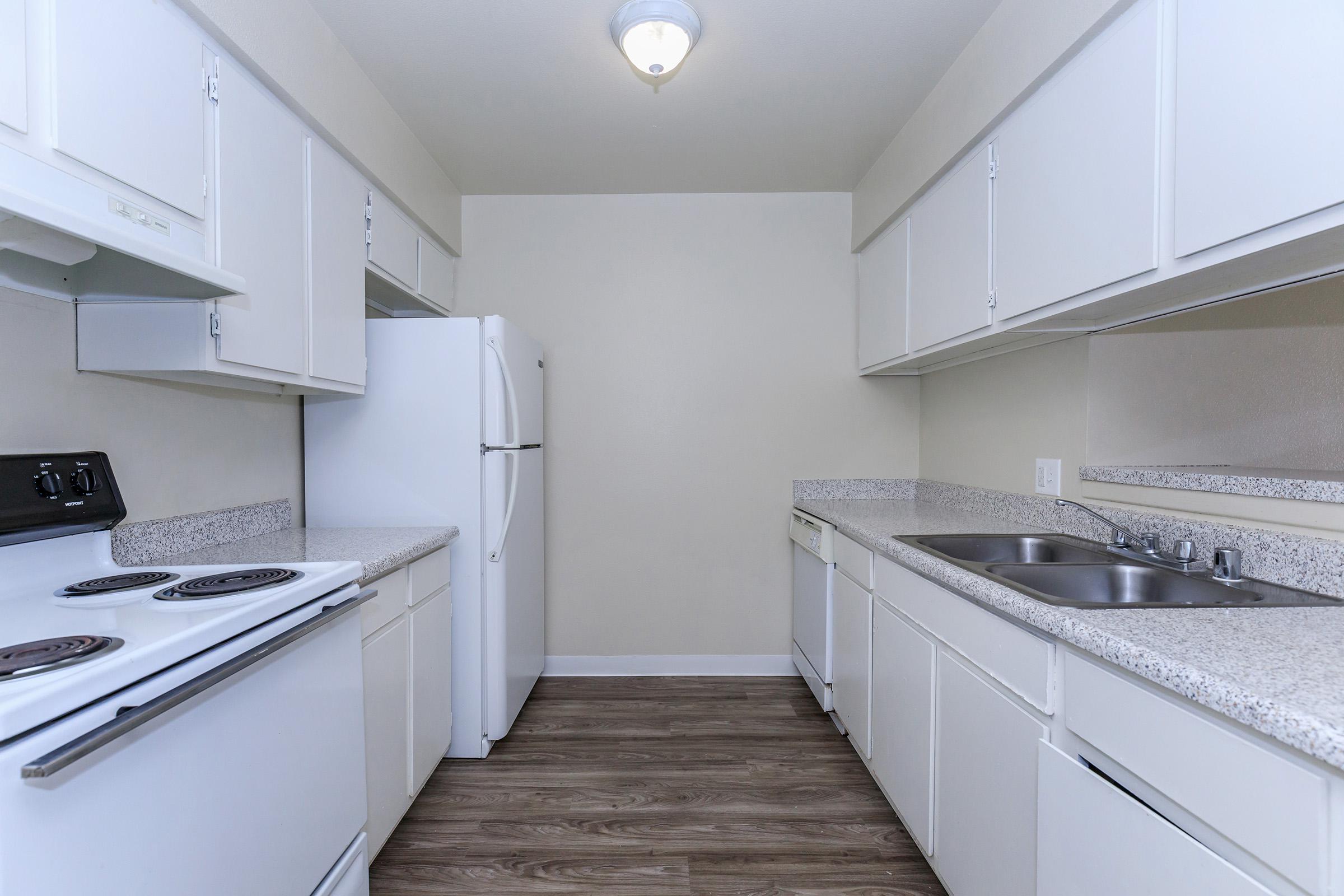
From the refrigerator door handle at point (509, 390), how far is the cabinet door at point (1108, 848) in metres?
1.85

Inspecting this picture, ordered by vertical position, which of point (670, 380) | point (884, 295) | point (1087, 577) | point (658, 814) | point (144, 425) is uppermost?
point (884, 295)

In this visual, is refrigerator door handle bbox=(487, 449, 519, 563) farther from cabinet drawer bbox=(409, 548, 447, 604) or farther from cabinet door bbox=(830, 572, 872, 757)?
cabinet door bbox=(830, 572, 872, 757)

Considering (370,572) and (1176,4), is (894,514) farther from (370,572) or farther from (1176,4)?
(370,572)

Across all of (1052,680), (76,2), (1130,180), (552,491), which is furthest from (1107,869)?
(552,491)

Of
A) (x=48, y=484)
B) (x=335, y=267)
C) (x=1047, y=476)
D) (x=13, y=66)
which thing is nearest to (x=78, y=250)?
(x=13, y=66)

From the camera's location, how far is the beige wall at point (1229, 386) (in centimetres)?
169

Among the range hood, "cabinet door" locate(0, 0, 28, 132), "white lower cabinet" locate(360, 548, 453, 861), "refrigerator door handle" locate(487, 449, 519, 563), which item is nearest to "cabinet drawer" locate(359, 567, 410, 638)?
"white lower cabinet" locate(360, 548, 453, 861)

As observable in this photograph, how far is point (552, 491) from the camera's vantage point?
326cm

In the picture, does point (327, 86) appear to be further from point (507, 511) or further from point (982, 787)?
point (982, 787)

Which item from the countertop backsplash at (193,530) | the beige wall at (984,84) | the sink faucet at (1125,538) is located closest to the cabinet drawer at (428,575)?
the countertop backsplash at (193,530)

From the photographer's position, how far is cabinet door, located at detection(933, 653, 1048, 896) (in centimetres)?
124

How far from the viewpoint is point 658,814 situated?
6.82 feet

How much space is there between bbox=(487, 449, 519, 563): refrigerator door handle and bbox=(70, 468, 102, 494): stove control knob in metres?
1.17

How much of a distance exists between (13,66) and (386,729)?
1.62 metres
